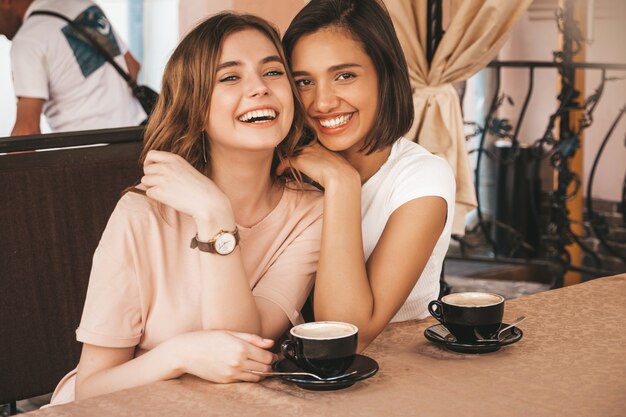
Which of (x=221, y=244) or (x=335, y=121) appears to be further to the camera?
(x=335, y=121)

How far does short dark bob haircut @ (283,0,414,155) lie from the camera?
76.4 inches

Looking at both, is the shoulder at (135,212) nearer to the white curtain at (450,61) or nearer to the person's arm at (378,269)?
the person's arm at (378,269)

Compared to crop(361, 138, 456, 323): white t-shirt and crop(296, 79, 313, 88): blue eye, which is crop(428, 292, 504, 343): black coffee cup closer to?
crop(361, 138, 456, 323): white t-shirt

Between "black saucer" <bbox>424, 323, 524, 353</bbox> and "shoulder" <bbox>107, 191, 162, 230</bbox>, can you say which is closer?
"black saucer" <bbox>424, 323, 524, 353</bbox>

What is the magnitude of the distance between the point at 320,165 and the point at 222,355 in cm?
59

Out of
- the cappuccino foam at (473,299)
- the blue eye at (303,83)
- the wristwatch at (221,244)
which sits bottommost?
the cappuccino foam at (473,299)

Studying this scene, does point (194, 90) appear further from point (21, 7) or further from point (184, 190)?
point (21, 7)

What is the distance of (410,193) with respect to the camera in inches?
72.5

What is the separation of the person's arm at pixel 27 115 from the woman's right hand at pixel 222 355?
239 centimetres

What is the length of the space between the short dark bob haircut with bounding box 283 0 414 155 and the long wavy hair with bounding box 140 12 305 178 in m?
0.14

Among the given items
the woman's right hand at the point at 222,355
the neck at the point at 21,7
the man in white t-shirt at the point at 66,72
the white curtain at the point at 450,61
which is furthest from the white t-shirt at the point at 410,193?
the neck at the point at 21,7

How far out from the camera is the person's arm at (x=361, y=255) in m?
1.68

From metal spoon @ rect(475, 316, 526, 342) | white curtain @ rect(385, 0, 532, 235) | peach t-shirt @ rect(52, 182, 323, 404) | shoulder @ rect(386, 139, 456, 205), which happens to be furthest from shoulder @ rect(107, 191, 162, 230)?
white curtain @ rect(385, 0, 532, 235)

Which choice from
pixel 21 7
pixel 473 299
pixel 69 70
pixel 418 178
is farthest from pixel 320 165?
pixel 21 7
